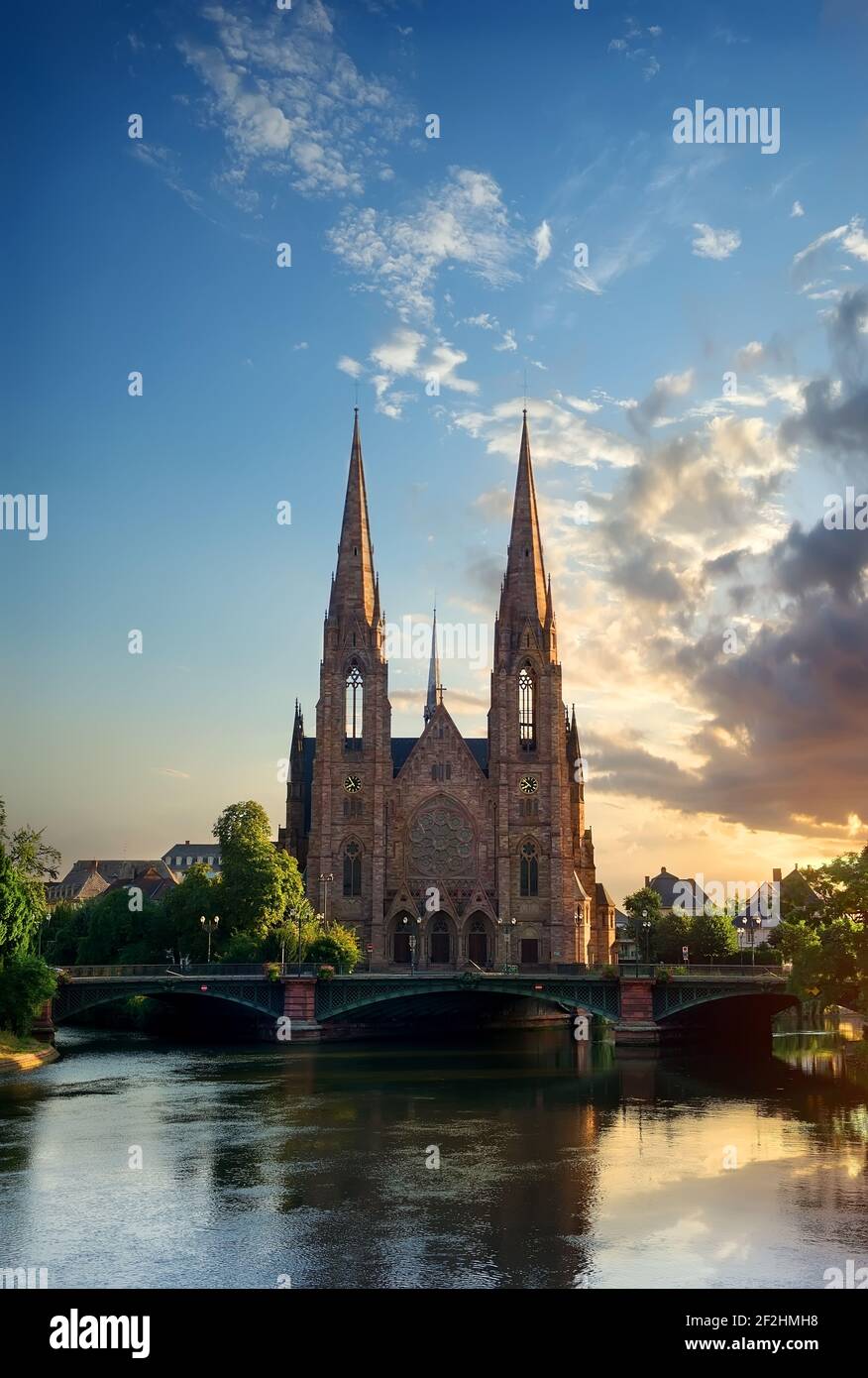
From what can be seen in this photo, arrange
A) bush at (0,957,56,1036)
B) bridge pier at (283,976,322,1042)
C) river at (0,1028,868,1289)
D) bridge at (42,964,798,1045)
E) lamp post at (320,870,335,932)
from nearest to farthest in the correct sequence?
river at (0,1028,868,1289)
bush at (0,957,56,1036)
bridge at (42,964,798,1045)
bridge pier at (283,976,322,1042)
lamp post at (320,870,335,932)

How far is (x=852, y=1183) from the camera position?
1383 inches

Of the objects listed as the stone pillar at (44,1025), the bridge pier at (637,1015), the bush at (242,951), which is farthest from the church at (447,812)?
the stone pillar at (44,1025)

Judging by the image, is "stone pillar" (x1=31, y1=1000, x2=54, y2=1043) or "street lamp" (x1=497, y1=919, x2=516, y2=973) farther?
"street lamp" (x1=497, y1=919, x2=516, y2=973)

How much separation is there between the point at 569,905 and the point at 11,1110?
5565cm

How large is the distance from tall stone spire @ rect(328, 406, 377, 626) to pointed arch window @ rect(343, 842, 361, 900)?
17.4 meters

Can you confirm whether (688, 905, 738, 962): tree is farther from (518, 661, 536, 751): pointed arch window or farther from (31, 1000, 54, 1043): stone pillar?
(31, 1000, 54, 1043): stone pillar

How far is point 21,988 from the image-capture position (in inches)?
2372

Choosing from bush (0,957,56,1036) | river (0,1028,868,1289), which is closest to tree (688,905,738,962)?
river (0,1028,868,1289)

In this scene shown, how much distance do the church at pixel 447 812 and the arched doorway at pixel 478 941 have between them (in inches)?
3.9

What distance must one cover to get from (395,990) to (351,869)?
80.8ft

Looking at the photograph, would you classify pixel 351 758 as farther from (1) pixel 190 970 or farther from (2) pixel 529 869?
(1) pixel 190 970

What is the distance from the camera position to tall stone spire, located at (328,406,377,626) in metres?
101

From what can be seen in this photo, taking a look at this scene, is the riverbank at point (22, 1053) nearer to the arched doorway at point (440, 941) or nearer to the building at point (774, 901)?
the arched doorway at point (440, 941)

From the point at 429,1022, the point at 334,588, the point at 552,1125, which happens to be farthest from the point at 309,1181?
the point at 334,588
